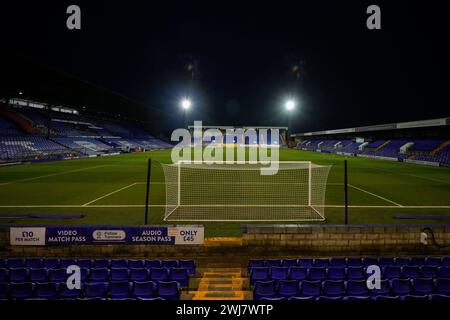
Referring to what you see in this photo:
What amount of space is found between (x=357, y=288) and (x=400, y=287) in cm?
91

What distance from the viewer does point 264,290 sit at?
6543 millimetres

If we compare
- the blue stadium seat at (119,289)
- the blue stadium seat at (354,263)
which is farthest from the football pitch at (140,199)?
the blue stadium seat at (119,289)

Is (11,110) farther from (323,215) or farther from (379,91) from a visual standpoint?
(379,91)

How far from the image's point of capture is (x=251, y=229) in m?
9.54

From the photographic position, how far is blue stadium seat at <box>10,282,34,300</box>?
6258mm

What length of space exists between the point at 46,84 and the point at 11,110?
32.4ft

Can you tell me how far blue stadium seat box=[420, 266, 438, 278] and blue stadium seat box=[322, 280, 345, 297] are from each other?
2.18m

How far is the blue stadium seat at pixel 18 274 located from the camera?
693cm

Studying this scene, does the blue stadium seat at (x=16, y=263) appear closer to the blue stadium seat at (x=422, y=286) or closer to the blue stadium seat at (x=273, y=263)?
the blue stadium seat at (x=273, y=263)

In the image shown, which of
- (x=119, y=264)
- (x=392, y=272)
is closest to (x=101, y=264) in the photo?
(x=119, y=264)

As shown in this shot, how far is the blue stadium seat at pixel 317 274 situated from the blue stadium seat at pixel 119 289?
166 inches

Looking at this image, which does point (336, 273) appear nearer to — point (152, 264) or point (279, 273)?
point (279, 273)

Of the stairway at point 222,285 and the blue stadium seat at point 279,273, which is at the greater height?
the blue stadium seat at point 279,273

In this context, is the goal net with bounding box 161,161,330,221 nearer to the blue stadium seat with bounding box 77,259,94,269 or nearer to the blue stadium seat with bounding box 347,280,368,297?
the blue stadium seat with bounding box 77,259,94,269
